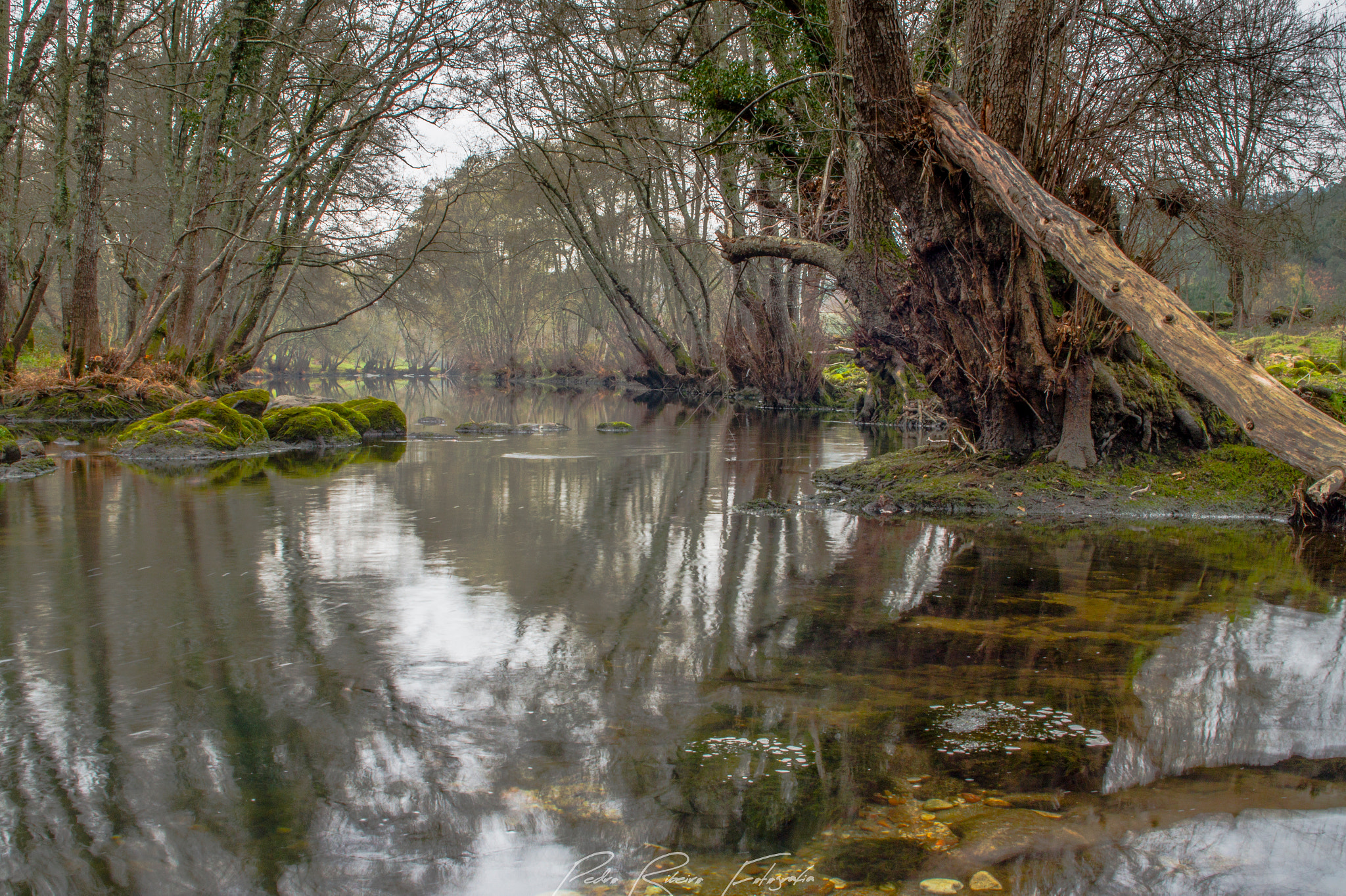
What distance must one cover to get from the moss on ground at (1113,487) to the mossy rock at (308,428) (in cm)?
862

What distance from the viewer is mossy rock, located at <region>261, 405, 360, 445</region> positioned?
13047 millimetres

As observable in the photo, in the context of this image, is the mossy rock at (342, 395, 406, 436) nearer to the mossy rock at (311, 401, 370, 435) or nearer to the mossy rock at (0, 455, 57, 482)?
the mossy rock at (311, 401, 370, 435)

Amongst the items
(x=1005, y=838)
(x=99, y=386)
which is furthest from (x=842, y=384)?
(x=1005, y=838)

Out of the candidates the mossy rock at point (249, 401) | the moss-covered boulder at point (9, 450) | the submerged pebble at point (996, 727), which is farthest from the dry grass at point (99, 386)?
the submerged pebble at point (996, 727)

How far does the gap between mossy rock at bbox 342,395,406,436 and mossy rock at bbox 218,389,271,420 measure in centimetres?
126

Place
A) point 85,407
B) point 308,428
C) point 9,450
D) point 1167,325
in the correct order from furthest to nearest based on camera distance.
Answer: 1. point 85,407
2. point 308,428
3. point 9,450
4. point 1167,325

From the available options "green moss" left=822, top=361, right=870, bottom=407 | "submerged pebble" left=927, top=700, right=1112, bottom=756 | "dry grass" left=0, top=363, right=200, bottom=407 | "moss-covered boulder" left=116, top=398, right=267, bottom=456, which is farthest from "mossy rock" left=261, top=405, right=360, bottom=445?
"green moss" left=822, top=361, right=870, bottom=407

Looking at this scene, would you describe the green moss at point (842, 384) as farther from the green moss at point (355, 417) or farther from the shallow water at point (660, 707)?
the shallow water at point (660, 707)

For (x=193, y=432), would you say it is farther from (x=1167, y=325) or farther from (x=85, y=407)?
(x=1167, y=325)

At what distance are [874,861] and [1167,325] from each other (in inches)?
151

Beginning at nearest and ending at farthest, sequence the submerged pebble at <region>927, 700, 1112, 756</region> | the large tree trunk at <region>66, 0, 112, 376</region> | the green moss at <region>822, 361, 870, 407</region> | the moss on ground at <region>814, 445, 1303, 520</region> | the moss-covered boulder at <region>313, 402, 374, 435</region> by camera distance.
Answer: the submerged pebble at <region>927, 700, 1112, 756</region> → the moss on ground at <region>814, 445, 1303, 520</region> → the large tree trunk at <region>66, 0, 112, 376</region> → the moss-covered boulder at <region>313, 402, 374, 435</region> → the green moss at <region>822, 361, 870, 407</region>

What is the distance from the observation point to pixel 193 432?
11.3 meters

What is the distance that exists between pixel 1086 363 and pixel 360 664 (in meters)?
5.62

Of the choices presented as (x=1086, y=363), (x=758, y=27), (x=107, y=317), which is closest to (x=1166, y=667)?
(x=1086, y=363)
